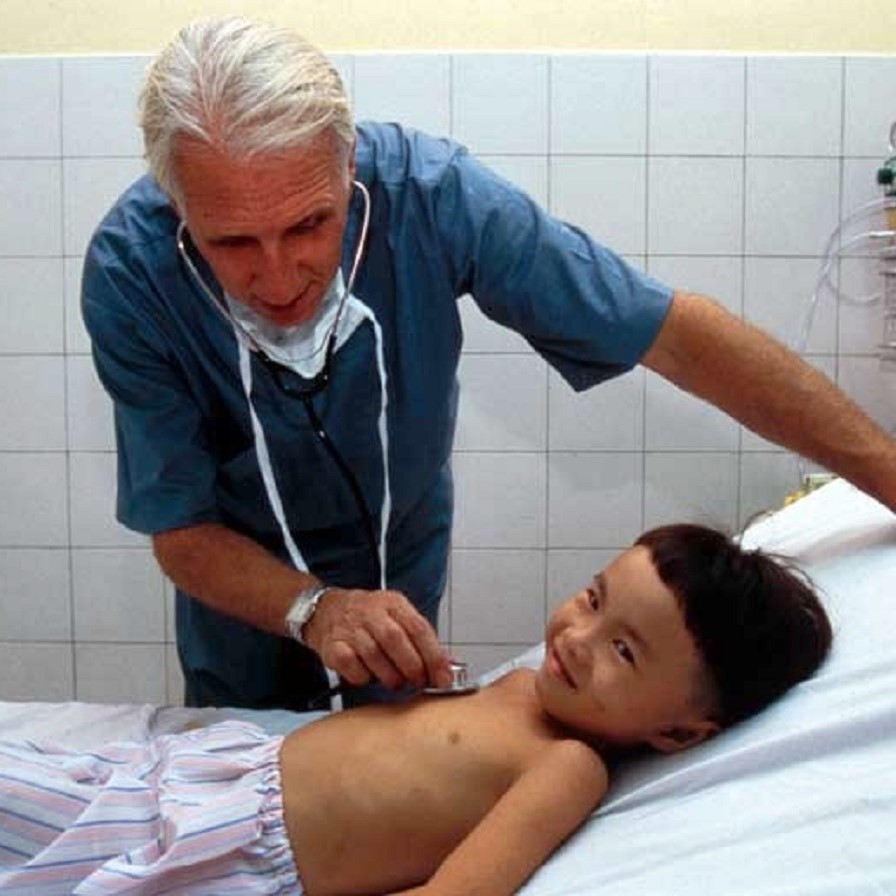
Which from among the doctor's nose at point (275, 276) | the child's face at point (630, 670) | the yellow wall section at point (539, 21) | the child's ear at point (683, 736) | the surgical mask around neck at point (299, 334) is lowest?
the child's ear at point (683, 736)

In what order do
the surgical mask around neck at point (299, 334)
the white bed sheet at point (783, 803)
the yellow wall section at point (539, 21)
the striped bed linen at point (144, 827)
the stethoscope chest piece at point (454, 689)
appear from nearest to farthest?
the white bed sheet at point (783, 803) < the striped bed linen at point (144, 827) < the stethoscope chest piece at point (454, 689) < the surgical mask around neck at point (299, 334) < the yellow wall section at point (539, 21)

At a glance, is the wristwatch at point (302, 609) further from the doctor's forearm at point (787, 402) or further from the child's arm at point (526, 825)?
the doctor's forearm at point (787, 402)

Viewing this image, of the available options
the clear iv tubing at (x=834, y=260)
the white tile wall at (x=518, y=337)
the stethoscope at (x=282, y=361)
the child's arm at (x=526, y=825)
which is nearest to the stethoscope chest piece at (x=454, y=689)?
the child's arm at (x=526, y=825)

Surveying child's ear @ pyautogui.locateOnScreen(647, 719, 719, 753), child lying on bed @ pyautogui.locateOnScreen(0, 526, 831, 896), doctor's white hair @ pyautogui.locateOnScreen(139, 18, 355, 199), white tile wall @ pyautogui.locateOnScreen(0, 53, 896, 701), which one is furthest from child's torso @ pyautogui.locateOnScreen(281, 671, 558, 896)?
white tile wall @ pyautogui.locateOnScreen(0, 53, 896, 701)

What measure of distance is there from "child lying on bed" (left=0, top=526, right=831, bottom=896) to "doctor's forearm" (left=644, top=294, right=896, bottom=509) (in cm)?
17

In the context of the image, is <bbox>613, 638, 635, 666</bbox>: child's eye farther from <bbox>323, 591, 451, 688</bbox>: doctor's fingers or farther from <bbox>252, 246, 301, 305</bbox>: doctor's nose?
<bbox>252, 246, 301, 305</bbox>: doctor's nose

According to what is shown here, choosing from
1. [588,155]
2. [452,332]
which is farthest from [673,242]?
[452,332]

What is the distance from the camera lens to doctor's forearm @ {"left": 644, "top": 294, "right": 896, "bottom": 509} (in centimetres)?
131

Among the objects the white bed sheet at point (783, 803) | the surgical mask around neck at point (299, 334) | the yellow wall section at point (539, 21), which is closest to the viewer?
the white bed sheet at point (783, 803)

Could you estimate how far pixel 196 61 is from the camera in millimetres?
1169

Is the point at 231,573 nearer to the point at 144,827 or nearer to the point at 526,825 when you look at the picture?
the point at 144,827

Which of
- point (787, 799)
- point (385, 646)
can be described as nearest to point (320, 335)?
point (385, 646)

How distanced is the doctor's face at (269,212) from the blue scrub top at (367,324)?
189 mm

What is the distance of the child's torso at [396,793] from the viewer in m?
1.16
